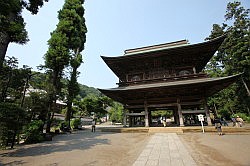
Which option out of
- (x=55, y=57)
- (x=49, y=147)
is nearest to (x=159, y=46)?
(x=55, y=57)

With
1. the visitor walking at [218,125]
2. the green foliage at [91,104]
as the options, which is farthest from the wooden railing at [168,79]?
the green foliage at [91,104]

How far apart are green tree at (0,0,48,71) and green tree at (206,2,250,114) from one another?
30241 mm

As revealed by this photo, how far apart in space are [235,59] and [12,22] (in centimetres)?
3208

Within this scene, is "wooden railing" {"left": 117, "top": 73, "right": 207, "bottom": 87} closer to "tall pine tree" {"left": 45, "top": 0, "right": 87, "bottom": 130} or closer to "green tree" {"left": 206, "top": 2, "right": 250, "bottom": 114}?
"tall pine tree" {"left": 45, "top": 0, "right": 87, "bottom": 130}

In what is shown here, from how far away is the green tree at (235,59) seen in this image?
2395cm

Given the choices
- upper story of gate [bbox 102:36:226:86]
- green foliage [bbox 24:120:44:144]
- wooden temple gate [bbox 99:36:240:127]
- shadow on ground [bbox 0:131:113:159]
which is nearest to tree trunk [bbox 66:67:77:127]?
upper story of gate [bbox 102:36:226:86]

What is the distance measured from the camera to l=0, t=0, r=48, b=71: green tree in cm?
597

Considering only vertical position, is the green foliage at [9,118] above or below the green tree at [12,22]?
below

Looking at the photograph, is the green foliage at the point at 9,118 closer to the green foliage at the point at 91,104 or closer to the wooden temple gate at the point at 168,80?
the wooden temple gate at the point at 168,80

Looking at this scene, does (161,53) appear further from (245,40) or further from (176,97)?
(245,40)

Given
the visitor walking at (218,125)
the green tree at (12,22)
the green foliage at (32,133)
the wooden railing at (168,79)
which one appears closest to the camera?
the green tree at (12,22)

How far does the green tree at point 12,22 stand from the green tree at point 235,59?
30.2 metres

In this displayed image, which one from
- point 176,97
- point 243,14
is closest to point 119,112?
point 176,97

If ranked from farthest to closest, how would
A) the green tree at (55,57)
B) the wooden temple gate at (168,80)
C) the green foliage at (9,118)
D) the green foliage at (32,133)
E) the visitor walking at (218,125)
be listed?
the wooden temple gate at (168,80) < the green tree at (55,57) < the visitor walking at (218,125) < the green foliage at (32,133) < the green foliage at (9,118)
